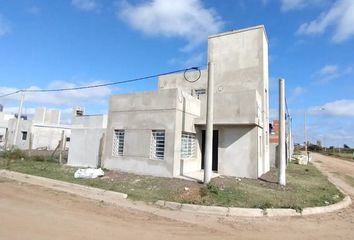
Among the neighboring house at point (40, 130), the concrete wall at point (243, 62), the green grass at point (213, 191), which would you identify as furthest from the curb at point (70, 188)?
the neighboring house at point (40, 130)

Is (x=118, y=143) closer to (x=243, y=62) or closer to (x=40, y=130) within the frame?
(x=243, y=62)

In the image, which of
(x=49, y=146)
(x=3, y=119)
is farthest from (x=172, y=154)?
Answer: (x=3, y=119)

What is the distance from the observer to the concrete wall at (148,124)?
15.5 meters

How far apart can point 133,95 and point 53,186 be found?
6.72 meters

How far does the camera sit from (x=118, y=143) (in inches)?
700

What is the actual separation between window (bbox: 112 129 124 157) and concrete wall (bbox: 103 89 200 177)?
0.77ft

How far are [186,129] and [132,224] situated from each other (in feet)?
30.9

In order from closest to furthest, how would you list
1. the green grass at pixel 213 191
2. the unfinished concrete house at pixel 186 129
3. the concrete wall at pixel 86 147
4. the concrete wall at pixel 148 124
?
the green grass at pixel 213 191, the concrete wall at pixel 148 124, the unfinished concrete house at pixel 186 129, the concrete wall at pixel 86 147

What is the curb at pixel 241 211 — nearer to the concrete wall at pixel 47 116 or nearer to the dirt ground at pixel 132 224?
the dirt ground at pixel 132 224

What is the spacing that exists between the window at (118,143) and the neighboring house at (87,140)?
1423 mm

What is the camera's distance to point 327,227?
8.33m

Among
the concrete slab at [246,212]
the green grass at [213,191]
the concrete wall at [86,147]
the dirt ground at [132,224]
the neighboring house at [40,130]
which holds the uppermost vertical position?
the neighboring house at [40,130]

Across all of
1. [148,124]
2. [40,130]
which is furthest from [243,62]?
[40,130]

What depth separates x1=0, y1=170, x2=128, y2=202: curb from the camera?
11234mm
